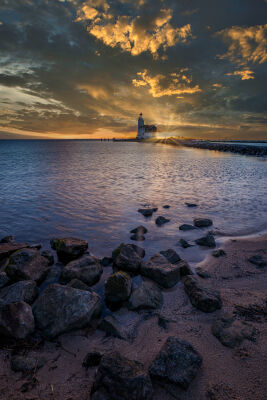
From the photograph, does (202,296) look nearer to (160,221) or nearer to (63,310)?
(63,310)

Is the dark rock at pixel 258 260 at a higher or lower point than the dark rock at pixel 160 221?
higher

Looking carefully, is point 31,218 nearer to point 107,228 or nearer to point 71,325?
point 107,228

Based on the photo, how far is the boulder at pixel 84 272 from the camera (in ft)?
14.9

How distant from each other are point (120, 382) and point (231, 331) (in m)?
2.00

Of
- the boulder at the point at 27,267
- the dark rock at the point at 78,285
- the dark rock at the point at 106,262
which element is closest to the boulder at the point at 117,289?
the dark rock at the point at 78,285

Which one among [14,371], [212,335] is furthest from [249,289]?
[14,371]

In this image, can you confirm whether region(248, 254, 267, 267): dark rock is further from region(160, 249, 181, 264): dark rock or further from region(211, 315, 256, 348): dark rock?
region(211, 315, 256, 348): dark rock

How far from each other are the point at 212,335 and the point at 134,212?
23.6 feet

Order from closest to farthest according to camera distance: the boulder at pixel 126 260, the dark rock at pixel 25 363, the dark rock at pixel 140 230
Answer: the dark rock at pixel 25 363 → the boulder at pixel 126 260 → the dark rock at pixel 140 230

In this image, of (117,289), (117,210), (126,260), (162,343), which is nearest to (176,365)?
(162,343)

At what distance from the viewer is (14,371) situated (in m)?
2.68

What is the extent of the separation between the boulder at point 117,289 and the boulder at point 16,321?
4.82ft

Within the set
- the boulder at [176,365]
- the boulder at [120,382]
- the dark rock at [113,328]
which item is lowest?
the dark rock at [113,328]

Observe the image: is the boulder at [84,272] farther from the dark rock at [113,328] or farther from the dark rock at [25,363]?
the dark rock at [25,363]
